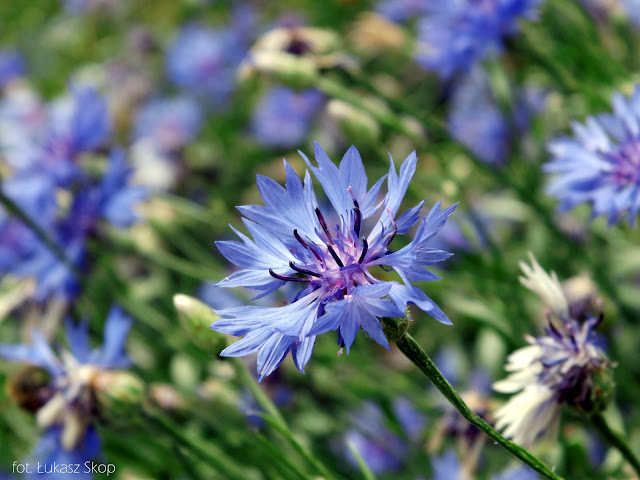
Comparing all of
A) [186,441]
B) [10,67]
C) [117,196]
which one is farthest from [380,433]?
[10,67]

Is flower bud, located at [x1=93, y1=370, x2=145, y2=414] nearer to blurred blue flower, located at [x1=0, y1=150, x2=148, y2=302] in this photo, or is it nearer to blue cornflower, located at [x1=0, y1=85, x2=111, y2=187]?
blurred blue flower, located at [x1=0, y1=150, x2=148, y2=302]

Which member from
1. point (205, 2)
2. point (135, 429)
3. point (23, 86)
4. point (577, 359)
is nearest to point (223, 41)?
point (205, 2)

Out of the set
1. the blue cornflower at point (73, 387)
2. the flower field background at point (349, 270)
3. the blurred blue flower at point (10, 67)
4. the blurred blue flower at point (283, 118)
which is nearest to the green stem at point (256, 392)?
the flower field background at point (349, 270)

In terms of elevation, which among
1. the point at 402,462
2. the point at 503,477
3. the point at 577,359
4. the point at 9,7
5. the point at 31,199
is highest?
the point at 9,7

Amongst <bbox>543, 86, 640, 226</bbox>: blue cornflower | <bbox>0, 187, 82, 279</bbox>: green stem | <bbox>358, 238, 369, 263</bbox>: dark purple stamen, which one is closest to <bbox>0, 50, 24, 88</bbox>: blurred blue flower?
<bbox>0, 187, 82, 279</bbox>: green stem

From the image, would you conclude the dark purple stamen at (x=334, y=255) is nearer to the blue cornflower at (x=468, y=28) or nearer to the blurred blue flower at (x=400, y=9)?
the blue cornflower at (x=468, y=28)

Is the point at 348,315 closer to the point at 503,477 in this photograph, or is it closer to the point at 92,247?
the point at 503,477

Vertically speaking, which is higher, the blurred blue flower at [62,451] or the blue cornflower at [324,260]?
the blue cornflower at [324,260]
